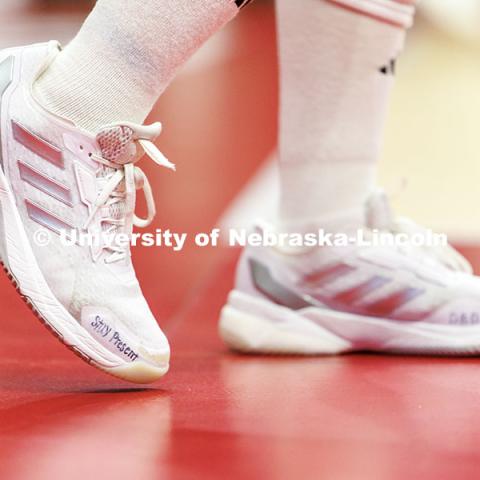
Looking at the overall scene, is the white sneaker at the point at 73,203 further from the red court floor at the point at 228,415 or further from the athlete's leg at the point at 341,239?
the athlete's leg at the point at 341,239

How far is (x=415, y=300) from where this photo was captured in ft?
5.35

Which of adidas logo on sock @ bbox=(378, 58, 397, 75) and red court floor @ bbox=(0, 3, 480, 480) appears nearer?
red court floor @ bbox=(0, 3, 480, 480)

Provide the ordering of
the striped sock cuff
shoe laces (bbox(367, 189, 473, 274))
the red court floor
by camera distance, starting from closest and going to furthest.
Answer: the red court floor
the striped sock cuff
shoe laces (bbox(367, 189, 473, 274))

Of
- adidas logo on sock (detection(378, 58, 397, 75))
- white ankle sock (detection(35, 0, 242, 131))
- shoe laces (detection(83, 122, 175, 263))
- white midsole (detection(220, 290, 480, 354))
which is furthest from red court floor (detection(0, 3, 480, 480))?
adidas logo on sock (detection(378, 58, 397, 75))

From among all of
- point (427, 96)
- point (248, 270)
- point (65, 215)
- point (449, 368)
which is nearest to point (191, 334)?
point (248, 270)

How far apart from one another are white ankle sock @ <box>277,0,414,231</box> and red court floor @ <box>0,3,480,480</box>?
0.25 meters

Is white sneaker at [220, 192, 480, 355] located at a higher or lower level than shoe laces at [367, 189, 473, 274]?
lower

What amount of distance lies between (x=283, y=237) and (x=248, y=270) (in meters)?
0.08

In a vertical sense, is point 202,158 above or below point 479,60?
below

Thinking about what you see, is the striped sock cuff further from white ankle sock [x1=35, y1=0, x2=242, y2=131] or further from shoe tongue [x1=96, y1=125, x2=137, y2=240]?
shoe tongue [x1=96, y1=125, x2=137, y2=240]

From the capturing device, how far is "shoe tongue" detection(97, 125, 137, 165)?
47.2 inches

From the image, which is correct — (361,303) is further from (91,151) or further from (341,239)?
(91,151)

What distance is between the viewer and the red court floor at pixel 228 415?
90 centimetres

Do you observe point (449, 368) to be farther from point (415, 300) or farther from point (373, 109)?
point (373, 109)
